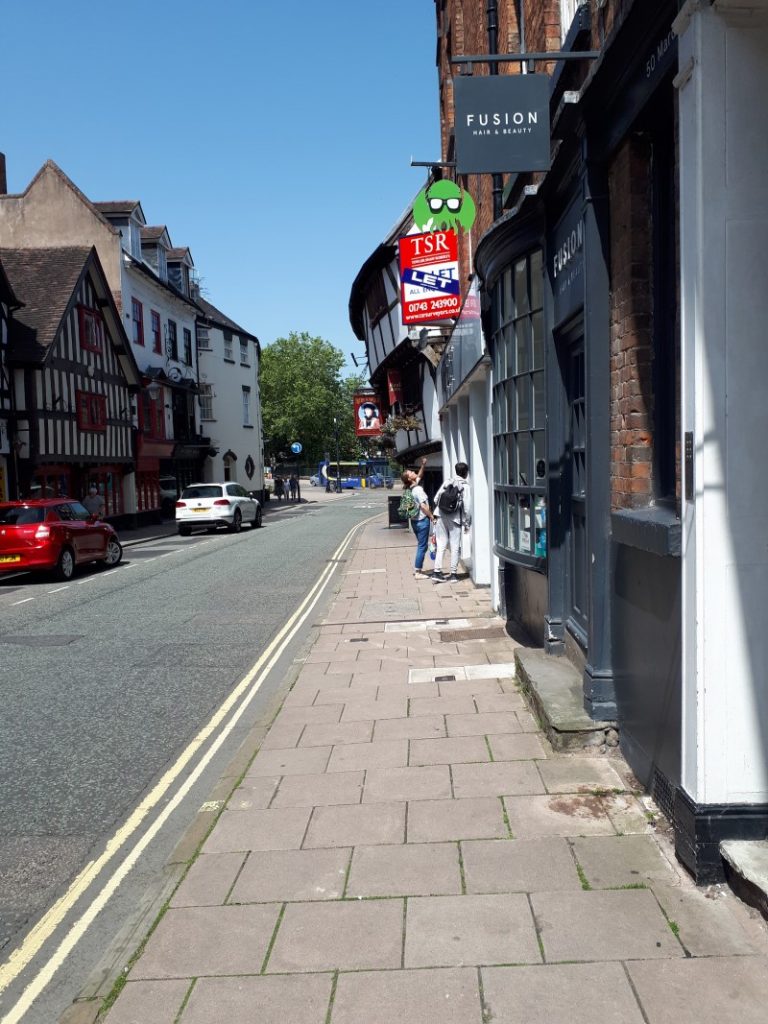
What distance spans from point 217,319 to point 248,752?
45125 millimetres

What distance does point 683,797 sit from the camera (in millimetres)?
Result: 3609

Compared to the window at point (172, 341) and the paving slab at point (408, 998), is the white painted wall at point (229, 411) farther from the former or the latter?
the paving slab at point (408, 998)

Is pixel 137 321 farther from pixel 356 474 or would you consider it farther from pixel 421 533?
pixel 356 474

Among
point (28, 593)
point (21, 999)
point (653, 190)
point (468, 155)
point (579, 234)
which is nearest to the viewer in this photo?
point (21, 999)

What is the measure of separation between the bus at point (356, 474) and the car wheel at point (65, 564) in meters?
66.5

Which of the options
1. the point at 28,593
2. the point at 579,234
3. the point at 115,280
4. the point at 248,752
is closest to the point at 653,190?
the point at 579,234

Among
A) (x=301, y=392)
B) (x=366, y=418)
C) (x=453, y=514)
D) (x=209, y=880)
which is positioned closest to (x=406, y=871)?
(x=209, y=880)

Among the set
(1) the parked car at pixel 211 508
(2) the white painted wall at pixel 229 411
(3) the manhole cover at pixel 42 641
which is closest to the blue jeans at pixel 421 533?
(3) the manhole cover at pixel 42 641

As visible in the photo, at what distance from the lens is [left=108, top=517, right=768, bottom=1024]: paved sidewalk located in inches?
113

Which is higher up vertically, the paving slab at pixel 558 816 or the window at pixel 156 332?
Answer: the window at pixel 156 332

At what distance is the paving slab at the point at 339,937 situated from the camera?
311 cm

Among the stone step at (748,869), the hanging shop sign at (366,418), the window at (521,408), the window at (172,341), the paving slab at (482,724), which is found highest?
the window at (172,341)

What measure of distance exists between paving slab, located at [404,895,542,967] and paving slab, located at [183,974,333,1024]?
1.14 ft

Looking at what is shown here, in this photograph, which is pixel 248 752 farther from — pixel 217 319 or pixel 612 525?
pixel 217 319
